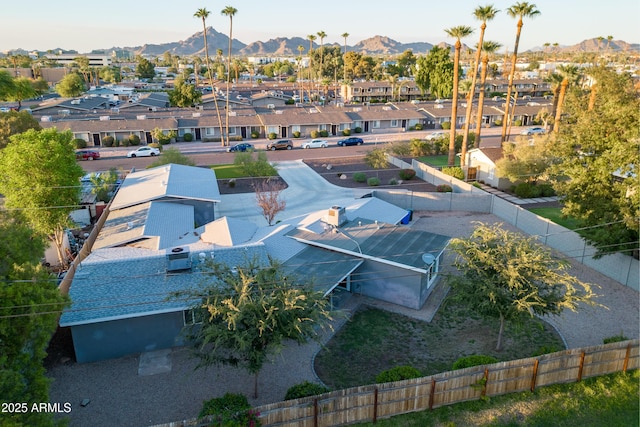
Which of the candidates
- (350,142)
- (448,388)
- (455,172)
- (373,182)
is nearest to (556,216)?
(455,172)

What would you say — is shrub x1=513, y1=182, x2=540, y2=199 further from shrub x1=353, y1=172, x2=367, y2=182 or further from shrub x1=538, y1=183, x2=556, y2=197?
shrub x1=353, y1=172, x2=367, y2=182

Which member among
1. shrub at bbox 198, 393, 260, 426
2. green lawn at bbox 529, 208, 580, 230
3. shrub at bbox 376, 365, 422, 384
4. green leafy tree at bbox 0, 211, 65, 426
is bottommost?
green lawn at bbox 529, 208, 580, 230

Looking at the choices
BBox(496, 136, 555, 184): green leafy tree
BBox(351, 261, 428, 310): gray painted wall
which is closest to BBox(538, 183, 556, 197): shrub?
BBox(496, 136, 555, 184): green leafy tree

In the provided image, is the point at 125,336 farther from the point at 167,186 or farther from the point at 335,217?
the point at 167,186

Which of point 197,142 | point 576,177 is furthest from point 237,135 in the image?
point 576,177

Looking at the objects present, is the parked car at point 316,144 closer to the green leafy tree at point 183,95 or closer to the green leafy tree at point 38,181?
the green leafy tree at point 183,95
